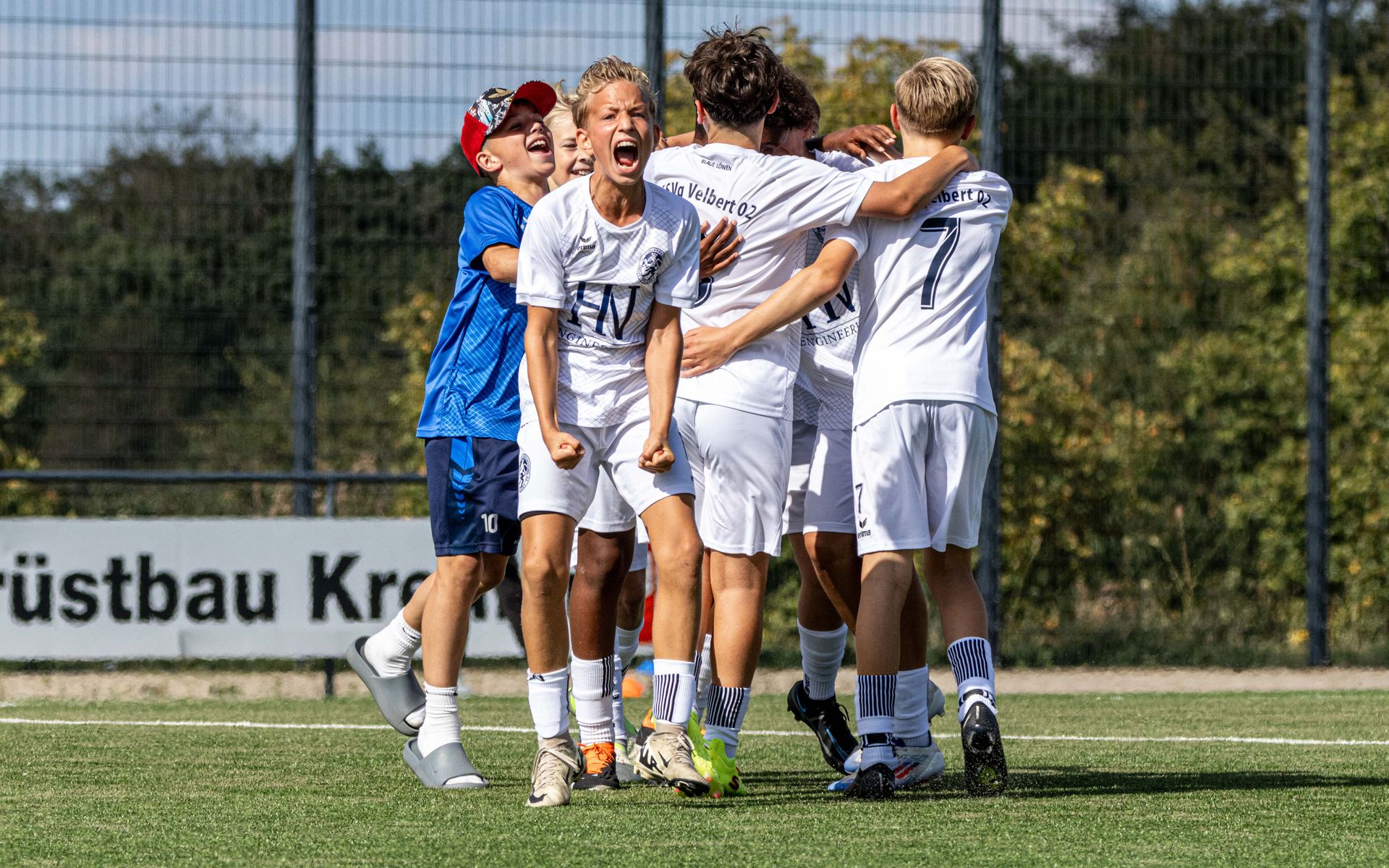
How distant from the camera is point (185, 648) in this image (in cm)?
834

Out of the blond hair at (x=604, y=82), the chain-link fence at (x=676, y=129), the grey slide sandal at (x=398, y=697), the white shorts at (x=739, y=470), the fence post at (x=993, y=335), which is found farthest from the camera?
the fence post at (x=993, y=335)

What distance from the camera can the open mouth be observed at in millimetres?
4016

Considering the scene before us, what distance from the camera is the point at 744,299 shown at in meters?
4.43

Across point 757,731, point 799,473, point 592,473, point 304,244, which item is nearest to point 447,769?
point 592,473

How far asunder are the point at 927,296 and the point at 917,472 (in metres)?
0.45

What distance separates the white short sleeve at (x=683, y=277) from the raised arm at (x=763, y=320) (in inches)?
7.6

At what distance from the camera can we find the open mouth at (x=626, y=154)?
13.2 feet

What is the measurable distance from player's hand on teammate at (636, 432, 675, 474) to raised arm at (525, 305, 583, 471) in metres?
0.15

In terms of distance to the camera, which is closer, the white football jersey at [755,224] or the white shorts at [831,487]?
the white football jersey at [755,224]

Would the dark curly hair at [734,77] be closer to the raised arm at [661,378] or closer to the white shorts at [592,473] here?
the raised arm at [661,378]

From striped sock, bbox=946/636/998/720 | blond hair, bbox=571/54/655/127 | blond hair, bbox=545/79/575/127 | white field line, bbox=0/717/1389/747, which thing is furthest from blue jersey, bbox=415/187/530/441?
white field line, bbox=0/717/1389/747

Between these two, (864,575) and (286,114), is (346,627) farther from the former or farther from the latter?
(864,575)

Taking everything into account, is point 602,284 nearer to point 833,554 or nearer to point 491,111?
point 491,111

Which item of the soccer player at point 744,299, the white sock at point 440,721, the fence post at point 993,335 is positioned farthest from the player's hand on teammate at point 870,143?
the fence post at point 993,335
